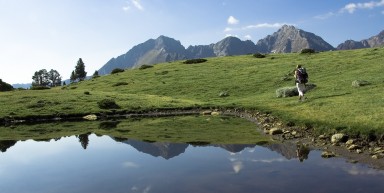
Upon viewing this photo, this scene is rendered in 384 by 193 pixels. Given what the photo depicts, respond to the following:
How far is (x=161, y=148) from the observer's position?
92.2 ft

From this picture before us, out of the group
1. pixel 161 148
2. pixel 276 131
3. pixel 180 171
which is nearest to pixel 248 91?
pixel 276 131

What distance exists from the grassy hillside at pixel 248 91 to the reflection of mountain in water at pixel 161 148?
31.6ft

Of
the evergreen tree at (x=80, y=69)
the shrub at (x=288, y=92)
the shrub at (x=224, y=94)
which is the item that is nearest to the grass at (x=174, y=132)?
the shrub at (x=288, y=92)

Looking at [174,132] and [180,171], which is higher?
[180,171]

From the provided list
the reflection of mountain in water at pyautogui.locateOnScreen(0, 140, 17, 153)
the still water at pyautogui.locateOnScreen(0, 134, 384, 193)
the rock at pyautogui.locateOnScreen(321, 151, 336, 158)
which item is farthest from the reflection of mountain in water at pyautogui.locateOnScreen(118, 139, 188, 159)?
the reflection of mountain in water at pyautogui.locateOnScreen(0, 140, 17, 153)

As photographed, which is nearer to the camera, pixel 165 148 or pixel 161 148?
pixel 165 148

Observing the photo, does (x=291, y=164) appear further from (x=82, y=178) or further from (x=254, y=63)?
(x=254, y=63)

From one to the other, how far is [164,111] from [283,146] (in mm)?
34574

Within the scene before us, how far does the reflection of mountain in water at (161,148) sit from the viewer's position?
85.0 feet

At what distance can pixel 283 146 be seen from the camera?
81.5 feet

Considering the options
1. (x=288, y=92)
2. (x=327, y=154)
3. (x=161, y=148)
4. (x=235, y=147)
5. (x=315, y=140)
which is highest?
(x=288, y=92)

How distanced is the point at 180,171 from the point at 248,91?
48525 millimetres

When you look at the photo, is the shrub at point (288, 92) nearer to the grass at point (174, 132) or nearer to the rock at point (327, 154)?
the grass at point (174, 132)

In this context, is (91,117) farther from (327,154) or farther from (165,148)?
(327,154)
